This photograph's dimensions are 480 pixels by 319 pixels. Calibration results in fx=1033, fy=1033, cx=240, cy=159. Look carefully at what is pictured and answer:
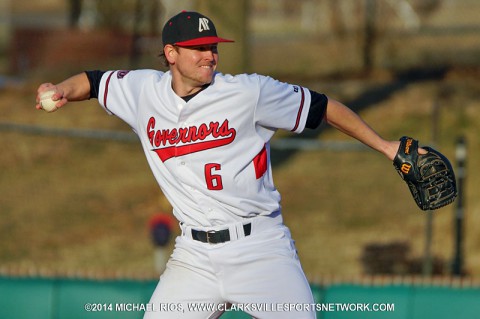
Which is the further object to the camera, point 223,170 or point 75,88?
point 75,88

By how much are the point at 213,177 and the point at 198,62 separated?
0.53m

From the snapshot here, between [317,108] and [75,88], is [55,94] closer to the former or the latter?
[75,88]

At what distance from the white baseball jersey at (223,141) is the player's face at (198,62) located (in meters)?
0.09

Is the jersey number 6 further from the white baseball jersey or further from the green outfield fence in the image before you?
the green outfield fence

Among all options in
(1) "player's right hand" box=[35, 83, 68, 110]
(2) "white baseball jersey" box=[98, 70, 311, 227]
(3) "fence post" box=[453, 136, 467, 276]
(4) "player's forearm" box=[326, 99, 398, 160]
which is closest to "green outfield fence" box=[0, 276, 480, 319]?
(3) "fence post" box=[453, 136, 467, 276]

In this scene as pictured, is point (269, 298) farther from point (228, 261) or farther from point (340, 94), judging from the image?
point (340, 94)

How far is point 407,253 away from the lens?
9828mm

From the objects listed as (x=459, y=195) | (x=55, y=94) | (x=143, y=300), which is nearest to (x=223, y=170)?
(x=55, y=94)

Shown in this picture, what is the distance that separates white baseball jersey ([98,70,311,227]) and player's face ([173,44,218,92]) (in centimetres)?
9

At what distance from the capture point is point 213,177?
4.73 m

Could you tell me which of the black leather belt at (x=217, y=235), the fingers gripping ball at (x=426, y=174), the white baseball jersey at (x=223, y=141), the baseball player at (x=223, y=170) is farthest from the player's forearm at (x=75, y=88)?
the fingers gripping ball at (x=426, y=174)

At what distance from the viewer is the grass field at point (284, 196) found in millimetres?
9992

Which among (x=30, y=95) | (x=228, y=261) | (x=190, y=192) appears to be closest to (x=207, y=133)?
(x=190, y=192)

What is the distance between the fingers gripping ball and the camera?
4.73 m
